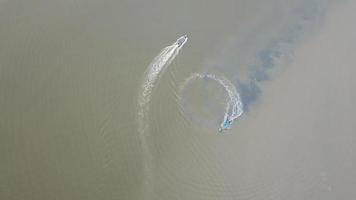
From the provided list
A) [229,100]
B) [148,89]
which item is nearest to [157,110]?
[148,89]

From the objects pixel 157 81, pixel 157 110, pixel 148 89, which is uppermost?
pixel 157 81

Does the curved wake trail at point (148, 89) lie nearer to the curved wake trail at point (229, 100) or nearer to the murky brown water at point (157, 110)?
the murky brown water at point (157, 110)

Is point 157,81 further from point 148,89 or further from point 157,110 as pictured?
point 157,110

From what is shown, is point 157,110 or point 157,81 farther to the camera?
point 157,81

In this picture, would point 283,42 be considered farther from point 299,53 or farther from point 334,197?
point 334,197

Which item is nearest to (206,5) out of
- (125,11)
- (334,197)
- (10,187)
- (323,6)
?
(125,11)

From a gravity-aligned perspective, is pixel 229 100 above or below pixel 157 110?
above

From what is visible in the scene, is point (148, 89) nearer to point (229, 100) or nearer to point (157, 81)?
point (157, 81)
